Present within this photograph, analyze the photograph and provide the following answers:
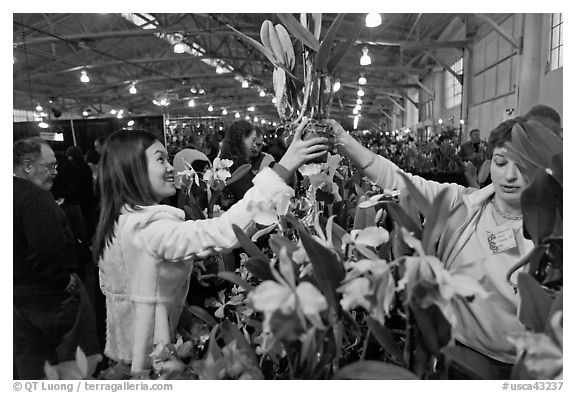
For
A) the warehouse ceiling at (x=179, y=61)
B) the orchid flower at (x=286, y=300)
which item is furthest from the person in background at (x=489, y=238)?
the warehouse ceiling at (x=179, y=61)

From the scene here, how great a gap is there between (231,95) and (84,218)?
16175 mm

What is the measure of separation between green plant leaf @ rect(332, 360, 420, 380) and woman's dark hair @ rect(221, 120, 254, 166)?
76.9 inches

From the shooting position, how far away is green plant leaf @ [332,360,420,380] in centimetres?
47

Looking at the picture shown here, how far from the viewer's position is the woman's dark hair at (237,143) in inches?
94.0

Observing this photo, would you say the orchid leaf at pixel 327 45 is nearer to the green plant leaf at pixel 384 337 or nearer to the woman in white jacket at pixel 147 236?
the woman in white jacket at pixel 147 236

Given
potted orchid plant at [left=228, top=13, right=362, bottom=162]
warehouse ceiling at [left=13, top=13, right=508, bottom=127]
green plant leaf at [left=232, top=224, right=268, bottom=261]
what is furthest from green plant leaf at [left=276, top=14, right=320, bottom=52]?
warehouse ceiling at [left=13, top=13, right=508, bottom=127]

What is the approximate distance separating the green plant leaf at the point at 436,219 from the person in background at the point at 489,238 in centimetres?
6

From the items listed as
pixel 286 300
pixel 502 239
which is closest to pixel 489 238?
pixel 502 239

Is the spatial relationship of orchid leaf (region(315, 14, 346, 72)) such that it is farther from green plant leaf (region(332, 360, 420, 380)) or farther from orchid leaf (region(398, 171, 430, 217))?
green plant leaf (region(332, 360, 420, 380))

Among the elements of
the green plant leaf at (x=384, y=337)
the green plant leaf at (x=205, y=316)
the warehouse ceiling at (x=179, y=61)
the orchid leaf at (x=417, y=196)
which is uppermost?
the warehouse ceiling at (x=179, y=61)

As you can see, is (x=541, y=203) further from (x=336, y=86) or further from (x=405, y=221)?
(x=336, y=86)

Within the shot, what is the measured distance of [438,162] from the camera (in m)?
4.00

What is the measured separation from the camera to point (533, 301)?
0.45 metres
